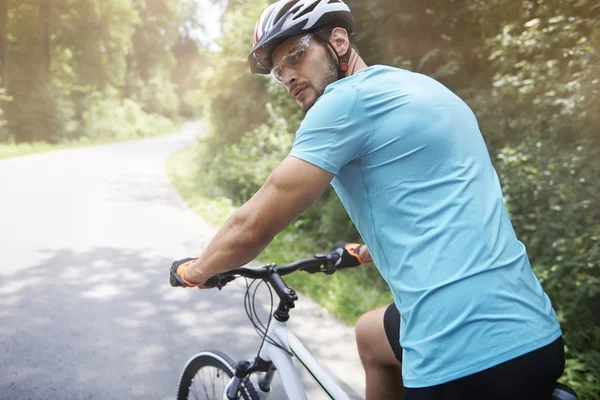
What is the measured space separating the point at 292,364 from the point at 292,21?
1.35m

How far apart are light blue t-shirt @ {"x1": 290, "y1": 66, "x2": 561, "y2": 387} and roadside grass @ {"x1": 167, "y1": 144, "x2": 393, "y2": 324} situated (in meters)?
3.64

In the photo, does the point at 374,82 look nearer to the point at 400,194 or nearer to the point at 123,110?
the point at 400,194

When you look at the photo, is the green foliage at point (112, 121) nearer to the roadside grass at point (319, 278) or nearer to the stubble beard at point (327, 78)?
the roadside grass at point (319, 278)

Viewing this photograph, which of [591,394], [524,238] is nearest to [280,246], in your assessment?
[524,238]

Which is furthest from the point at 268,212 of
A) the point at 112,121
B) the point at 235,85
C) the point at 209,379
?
the point at 112,121

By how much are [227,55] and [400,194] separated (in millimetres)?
11397

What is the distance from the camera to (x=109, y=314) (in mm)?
4812

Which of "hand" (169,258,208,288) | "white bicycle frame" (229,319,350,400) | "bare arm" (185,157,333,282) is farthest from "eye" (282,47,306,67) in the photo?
"white bicycle frame" (229,319,350,400)

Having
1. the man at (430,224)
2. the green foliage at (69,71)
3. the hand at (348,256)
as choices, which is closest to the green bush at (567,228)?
the hand at (348,256)

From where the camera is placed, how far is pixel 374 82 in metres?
1.48

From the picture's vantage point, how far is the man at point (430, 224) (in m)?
1.36

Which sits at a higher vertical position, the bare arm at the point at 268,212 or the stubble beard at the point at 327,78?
the stubble beard at the point at 327,78

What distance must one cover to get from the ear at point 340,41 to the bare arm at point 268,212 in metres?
0.56

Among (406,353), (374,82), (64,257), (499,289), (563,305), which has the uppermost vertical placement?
(374,82)
